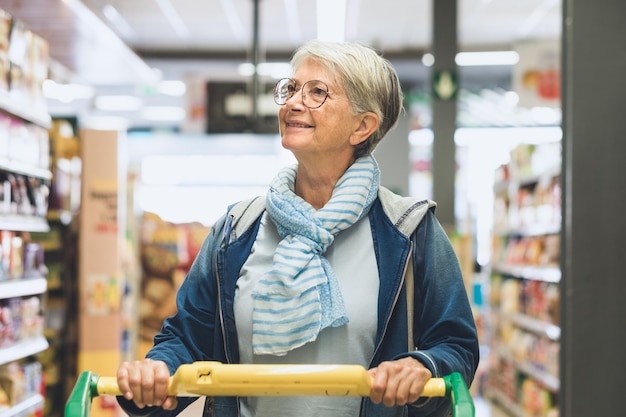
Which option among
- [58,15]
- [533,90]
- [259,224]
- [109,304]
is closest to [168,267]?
[109,304]

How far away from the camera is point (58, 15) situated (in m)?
6.91

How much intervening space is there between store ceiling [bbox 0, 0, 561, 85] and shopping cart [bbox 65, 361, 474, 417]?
6739mm

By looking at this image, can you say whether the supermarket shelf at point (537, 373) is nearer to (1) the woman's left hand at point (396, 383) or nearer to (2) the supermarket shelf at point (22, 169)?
(2) the supermarket shelf at point (22, 169)

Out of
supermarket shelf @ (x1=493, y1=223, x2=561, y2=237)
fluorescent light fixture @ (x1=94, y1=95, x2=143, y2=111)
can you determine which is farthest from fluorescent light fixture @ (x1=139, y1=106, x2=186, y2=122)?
supermarket shelf @ (x1=493, y1=223, x2=561, y2=237)

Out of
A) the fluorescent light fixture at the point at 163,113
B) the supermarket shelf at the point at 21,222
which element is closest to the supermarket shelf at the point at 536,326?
the supermarket shelf at the point at 21,222

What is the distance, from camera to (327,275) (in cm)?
200

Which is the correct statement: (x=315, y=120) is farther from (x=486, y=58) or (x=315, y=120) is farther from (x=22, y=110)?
(x=486, y=58)

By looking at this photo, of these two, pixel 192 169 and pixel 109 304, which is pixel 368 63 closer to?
pixel 109 304

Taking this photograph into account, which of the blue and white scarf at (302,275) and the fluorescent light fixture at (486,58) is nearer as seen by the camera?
the blue and white scarf at (302,275)

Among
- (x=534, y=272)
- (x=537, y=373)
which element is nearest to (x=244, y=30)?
(x=534, y=272)

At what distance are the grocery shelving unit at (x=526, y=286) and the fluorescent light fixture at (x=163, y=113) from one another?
794 cm

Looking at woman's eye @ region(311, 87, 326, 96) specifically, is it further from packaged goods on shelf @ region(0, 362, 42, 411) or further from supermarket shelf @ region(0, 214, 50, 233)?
packaged goods on shelf @ region(0, 362, 42, 411)

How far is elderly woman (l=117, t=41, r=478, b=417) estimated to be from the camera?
1.97m

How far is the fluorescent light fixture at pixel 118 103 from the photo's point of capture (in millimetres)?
16094
